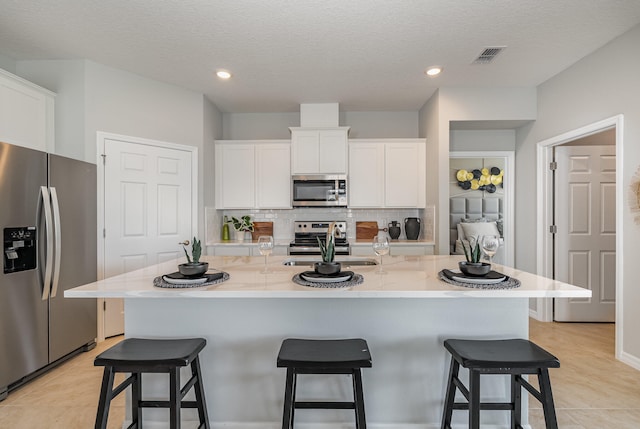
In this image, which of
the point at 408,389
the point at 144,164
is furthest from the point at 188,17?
the point at 408,389

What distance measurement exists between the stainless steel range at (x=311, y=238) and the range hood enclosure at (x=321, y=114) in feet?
4.17

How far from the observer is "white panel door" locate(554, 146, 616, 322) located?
3.60m

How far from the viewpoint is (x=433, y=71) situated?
3.28 m

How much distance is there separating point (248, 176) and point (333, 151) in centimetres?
113

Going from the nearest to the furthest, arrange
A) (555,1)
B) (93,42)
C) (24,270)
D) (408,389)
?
(408,389), (555,1), (24,270), (93,42)

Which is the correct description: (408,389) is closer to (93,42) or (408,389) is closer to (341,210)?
(341,210)

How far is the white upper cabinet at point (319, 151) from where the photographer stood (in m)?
4.16

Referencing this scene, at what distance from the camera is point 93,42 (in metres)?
2.76

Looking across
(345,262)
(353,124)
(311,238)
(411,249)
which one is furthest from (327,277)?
(353,124)

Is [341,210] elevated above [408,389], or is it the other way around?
[341,210]

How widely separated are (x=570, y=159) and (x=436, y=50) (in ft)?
6.51

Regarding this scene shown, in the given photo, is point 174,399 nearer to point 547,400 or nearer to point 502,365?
point 502,365

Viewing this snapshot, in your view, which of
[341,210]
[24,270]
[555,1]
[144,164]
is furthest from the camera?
[341,210]

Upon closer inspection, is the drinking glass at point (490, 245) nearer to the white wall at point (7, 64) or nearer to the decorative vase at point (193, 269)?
the decorative vase at point (193, 269)
